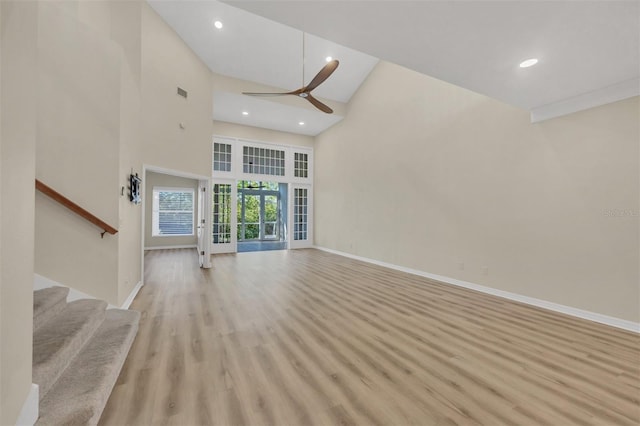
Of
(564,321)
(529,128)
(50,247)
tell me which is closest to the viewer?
(50,247)

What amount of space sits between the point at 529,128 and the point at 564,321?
8.44 feet

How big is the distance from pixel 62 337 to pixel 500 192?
5.24m

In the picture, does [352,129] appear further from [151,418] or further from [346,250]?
[151,418]

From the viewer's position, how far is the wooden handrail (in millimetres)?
2309

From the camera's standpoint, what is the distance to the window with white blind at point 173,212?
8.62 meters

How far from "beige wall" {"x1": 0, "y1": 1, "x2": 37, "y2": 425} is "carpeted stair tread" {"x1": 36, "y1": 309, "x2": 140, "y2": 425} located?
0.78 feet

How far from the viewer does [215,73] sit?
6.09m

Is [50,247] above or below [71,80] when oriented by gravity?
below

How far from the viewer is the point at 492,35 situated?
7.35 feet

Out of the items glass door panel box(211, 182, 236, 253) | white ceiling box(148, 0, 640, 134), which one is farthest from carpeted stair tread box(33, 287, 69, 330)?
glass door panel box(211, 182, 236, 253)

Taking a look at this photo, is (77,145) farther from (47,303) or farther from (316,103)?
(316,103)

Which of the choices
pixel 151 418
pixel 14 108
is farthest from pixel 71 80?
pixel 151 418

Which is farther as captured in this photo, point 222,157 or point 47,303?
point 222,157

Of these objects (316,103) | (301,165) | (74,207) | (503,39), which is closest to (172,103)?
(316,103)
